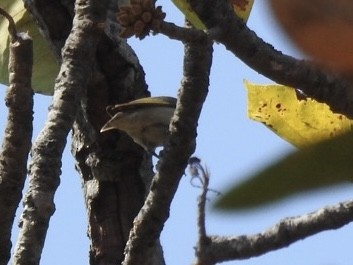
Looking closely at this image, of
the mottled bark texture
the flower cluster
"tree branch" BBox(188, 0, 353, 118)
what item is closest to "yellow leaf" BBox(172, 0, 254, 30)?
"tree branch" BBox(188, 0, 353, 118)

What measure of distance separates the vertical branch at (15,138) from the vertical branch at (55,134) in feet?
0.10

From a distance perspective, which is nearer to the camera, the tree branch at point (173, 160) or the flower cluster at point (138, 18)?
the flower cluster at point (138, 18)

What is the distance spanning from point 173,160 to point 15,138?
1.15 ft

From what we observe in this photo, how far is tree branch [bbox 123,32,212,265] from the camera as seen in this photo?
1.25 meters

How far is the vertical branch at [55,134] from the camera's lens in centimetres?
132

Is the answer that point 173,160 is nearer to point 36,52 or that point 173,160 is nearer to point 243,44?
point 243,44

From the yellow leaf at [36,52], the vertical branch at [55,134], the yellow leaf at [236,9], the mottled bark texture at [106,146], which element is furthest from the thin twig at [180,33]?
the yellow leaf at [36,52]

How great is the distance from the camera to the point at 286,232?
2.47ft

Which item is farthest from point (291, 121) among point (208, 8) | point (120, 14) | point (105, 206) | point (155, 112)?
point (155, 112)

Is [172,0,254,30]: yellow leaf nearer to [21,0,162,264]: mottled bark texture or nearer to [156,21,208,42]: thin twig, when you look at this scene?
[156,21,208,42]: thin twig

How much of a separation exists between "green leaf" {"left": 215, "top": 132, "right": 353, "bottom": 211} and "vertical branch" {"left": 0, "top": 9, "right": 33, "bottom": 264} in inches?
49.6

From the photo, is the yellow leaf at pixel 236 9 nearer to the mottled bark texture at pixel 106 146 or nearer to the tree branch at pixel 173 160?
the tree branch at pixel 173 160

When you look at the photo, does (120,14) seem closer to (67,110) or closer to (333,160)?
(333,160)

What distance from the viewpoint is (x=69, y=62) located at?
156 centimetres
